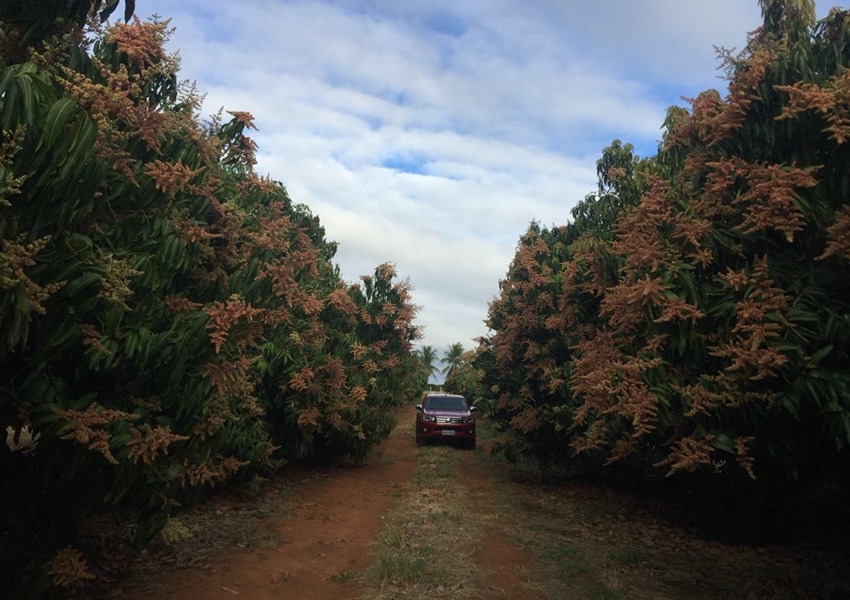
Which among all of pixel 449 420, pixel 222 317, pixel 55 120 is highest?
pixel 55 120

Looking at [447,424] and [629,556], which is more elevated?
[447,424]

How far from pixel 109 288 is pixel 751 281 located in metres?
5.24

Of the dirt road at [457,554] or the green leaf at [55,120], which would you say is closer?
the green leaf at [55,120]

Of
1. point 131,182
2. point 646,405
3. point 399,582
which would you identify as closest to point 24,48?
point 131,182

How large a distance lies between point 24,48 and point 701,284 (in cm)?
627

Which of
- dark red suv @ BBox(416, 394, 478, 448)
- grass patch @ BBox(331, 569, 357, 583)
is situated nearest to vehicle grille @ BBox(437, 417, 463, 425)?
dark red suv @ BBox(416, 394, 478, 448)

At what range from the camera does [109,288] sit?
422 centimetres

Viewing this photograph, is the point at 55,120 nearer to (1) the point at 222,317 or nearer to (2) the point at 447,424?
(1) the point at 222,317

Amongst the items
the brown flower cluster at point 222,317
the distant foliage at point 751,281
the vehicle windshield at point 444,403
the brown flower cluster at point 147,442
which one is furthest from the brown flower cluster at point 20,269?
the vehicle windshield at point 444,403

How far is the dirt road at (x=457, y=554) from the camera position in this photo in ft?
24.9

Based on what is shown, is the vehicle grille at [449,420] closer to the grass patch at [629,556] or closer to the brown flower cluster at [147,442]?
the grass patch at [629,556]

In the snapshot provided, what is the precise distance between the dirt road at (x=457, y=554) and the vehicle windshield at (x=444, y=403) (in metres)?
9.52

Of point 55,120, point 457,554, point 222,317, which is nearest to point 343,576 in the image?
point 457,554

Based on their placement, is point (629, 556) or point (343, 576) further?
point (629, 556)
